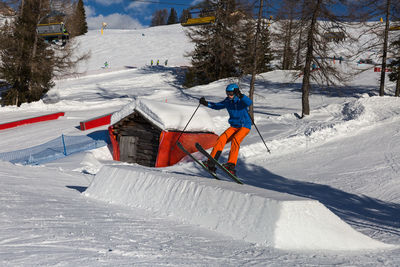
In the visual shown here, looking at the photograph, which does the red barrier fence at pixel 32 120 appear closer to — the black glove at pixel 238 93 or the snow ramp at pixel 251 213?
the snow ramp at pixel 251 213

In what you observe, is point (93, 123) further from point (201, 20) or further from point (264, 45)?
point (264, 45)

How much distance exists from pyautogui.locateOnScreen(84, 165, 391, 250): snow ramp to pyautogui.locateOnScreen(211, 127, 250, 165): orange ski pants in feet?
4.61

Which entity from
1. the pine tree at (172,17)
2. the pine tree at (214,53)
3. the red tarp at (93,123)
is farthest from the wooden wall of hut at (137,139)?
the pine tree at (172,17)

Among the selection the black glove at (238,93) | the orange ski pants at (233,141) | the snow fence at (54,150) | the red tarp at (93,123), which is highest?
the black glove at (238,93)

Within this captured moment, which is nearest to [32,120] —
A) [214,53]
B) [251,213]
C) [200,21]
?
[200,21]

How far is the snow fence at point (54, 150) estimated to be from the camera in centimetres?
1388

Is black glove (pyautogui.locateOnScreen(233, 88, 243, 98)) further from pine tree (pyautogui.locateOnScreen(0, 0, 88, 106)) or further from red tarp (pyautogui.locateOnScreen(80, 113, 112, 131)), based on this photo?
pine tree (pyautogui.locateOnScreen(0, 0, 88, 106))

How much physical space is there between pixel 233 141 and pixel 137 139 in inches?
342

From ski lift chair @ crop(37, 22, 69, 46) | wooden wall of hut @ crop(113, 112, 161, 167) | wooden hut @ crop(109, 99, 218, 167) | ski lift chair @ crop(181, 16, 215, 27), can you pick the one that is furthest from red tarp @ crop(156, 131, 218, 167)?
ski lift chair @ crop(181, 16, 215, 27)

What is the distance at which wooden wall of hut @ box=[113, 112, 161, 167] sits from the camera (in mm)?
14102

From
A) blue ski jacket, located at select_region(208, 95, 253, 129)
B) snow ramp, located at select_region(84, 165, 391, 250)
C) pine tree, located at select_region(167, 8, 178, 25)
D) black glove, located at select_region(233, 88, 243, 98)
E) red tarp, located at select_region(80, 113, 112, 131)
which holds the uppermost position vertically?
pine tree, located at select_region(167, 8, 178, 25)

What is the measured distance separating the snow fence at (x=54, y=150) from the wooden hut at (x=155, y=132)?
1.69m

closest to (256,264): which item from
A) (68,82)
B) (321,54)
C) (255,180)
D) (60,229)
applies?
(60,229)

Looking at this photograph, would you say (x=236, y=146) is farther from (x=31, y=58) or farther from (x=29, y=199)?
(x=31, y=58)
